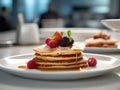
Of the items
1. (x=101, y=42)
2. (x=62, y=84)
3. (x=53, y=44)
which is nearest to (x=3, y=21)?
(x=101, y=42)

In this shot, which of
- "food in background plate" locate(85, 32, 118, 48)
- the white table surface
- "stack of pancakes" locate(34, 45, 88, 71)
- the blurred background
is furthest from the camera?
the blurred background

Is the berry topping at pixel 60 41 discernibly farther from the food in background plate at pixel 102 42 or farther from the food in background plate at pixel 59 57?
the food in background plate at pixel 102 42

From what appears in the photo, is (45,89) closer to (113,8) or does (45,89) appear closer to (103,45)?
(103,45)

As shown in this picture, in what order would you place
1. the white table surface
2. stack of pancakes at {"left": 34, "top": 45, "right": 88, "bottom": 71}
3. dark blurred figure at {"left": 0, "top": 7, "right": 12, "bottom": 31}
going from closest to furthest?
the white table surface < stack of pancakes at {"left": 34, "top": 45, "right": 88, "bottom": 71} < dark blurred figure at {"left": 0, "top": 7, "right": 12, "bottom": 31}

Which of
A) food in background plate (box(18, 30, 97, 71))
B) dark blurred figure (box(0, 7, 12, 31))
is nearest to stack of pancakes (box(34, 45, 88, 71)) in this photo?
food in background plate (box(18, 30, 97, 71))

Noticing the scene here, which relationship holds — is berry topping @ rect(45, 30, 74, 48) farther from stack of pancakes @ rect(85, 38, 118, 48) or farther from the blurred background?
the blurred background

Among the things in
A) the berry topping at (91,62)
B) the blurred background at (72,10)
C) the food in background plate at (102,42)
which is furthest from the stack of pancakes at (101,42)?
the blurred background at (72,10)

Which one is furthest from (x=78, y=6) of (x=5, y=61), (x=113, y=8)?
(x=5, y=61)

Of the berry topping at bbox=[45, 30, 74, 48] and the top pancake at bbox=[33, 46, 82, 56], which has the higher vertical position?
the berry topping at bbox=[45, 30, 74, 48]
